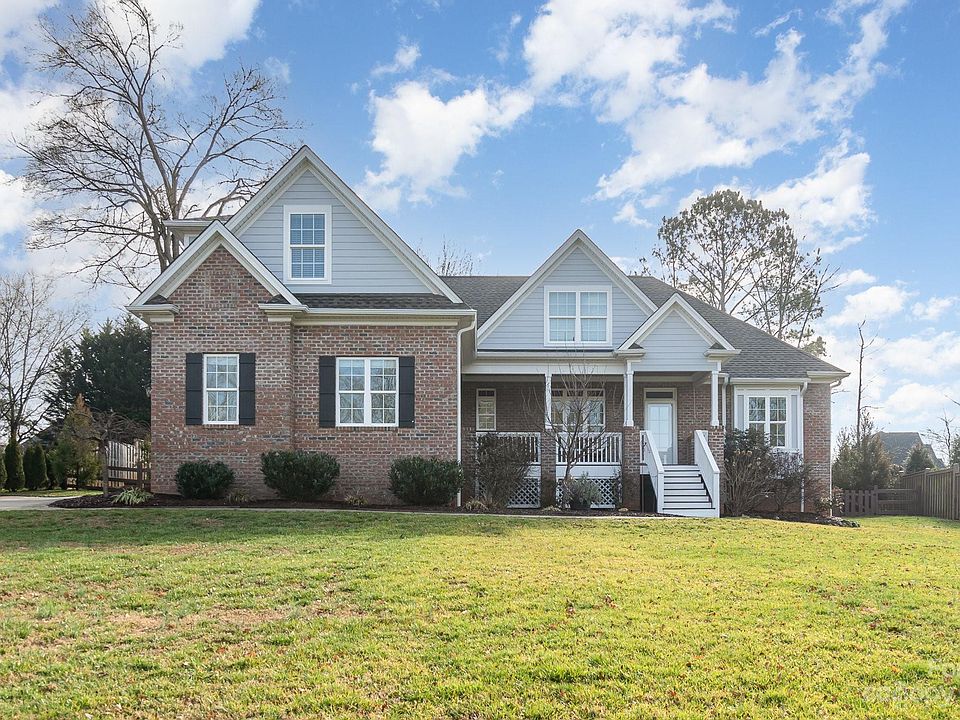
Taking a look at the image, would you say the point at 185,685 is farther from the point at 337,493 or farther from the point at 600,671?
the point at 337,493

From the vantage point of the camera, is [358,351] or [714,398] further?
[714,398]

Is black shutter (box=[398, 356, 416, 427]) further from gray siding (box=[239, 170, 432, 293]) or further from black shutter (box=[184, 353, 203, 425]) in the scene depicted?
black shutter (box=[184, 353, 203, 425])

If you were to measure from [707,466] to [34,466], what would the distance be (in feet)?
72.5

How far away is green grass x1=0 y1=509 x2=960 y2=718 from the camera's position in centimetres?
558

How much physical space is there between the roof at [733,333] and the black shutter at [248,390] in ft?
24.5

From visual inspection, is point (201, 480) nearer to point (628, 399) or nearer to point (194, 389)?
point (194, 389)

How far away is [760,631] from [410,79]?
50.0ft

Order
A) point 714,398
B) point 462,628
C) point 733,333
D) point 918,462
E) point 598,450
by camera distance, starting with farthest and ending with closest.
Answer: point 918,462 < point 733,333 < point 598,450 < point 714,398 < point 462,628

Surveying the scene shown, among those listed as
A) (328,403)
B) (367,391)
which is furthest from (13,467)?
(367,391)

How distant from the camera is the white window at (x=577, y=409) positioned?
1872 centimetres

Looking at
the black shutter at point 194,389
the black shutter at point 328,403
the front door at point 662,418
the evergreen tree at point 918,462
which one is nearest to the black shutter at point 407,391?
the black shutter at point 328,403

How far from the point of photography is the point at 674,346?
20.3m

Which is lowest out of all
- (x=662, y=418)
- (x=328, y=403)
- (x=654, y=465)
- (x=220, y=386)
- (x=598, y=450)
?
(x=654, y=465)

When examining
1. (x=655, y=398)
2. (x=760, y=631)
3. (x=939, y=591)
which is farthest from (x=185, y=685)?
(x=655, y=398)
